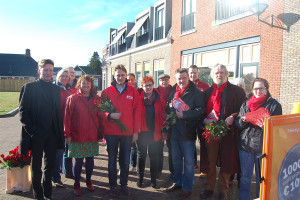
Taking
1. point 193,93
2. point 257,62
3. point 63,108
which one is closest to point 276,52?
point 257,62

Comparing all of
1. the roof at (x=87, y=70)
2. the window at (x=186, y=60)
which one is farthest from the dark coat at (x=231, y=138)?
the roof at (x=87, y=70)

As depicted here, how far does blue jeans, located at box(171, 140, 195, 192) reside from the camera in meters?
3.90

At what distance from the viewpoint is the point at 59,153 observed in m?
4.32

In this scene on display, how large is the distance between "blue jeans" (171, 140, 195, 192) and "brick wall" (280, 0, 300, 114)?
530 cm

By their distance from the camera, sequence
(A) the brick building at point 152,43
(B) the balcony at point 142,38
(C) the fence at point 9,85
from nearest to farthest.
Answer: (A) the brick building at point 152,43, (B) the balcony at point 142,38, (C) the fence at point 9,85

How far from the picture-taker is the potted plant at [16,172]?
4086 mm

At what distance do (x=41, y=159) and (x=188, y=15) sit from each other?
1131 cm

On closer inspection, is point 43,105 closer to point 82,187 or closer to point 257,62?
point 82,187

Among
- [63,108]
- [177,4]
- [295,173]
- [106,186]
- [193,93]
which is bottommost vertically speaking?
[106,186]

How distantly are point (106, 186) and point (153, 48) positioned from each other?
13495 millimetres

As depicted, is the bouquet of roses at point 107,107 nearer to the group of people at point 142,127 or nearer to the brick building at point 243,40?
the group of people at point 142,127

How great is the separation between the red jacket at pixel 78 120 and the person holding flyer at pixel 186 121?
1.36 m

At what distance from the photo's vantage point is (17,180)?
4.11 meters

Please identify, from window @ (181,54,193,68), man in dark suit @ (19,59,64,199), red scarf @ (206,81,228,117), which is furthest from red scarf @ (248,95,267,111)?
window @ (181,54,193,68)
